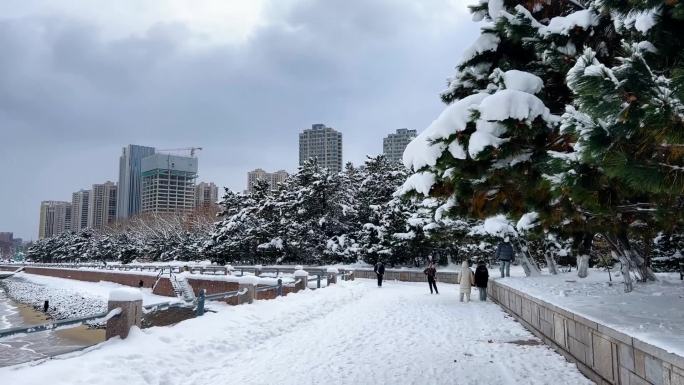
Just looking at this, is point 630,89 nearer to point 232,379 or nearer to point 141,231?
point 232,379

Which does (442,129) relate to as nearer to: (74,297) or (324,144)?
(74,297)

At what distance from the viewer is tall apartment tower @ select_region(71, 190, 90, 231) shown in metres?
184

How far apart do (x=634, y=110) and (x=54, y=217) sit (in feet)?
733

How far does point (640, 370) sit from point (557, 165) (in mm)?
2603

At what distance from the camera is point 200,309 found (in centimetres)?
1153

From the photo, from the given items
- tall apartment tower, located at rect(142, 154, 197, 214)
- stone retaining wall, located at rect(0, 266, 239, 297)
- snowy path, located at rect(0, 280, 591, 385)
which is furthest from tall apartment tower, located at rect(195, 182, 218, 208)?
snowy path, located at rect(0, 280, 591, 385)

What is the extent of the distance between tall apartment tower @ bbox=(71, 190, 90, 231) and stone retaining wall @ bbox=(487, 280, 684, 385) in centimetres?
19686

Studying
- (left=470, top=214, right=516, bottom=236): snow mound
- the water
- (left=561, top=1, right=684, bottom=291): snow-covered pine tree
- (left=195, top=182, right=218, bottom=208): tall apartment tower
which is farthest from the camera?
(left=195, top=182, right=218, bottom=208): tall apartment tower

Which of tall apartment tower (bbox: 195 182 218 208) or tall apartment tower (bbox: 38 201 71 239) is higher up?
tall apartment tower (bbox: 195 182 218 208)

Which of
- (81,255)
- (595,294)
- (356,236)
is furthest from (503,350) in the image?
(81,255)

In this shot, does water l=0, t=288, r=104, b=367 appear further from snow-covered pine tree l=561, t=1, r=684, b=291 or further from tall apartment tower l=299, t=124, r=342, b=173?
tall apartment tower l=299, t=124, r=342, b=173

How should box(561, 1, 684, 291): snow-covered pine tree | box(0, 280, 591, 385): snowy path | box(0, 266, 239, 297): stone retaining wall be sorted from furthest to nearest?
box(0, 266, 239, 297): stone retaining wall
box(0, 280, 591, 385): snowy path
box(561, 1, 684, 291): snow-covered pine tree

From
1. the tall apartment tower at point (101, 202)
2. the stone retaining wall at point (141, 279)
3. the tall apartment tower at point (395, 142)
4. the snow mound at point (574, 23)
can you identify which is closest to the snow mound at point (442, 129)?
the snow mound at point (574, 23)

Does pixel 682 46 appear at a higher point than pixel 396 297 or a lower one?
higher
